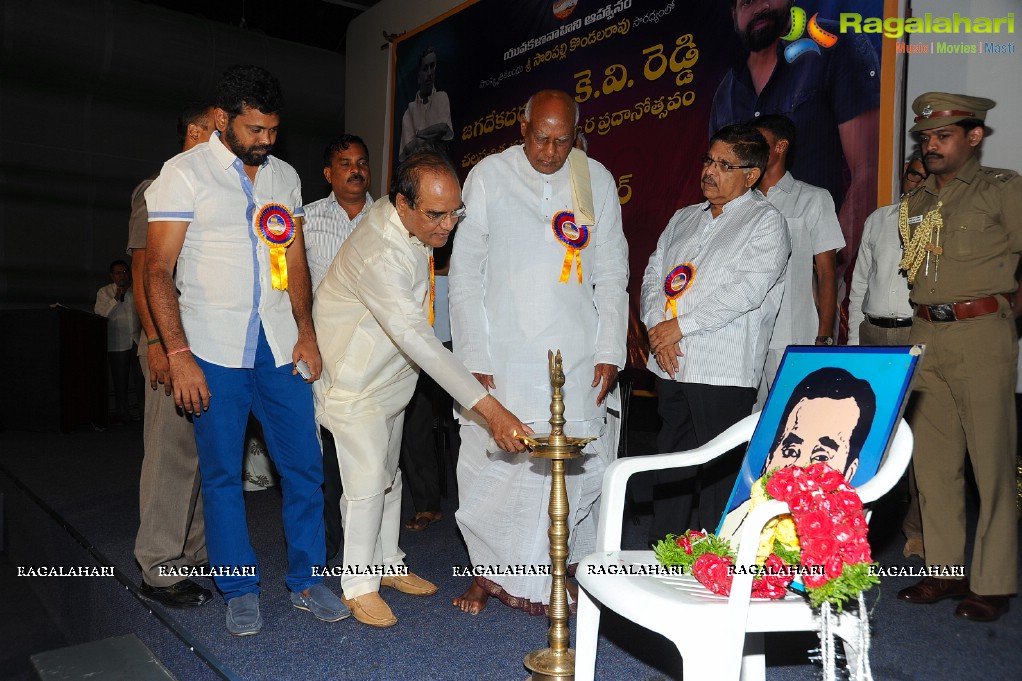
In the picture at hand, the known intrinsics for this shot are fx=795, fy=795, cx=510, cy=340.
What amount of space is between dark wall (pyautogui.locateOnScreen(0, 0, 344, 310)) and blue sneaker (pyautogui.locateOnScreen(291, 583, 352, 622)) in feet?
20.7

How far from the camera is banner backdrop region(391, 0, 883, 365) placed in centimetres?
480

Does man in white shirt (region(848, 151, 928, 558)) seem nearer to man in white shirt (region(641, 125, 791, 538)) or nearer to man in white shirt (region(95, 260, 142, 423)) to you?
man in white shirt (region(641, 125, 791, 538))

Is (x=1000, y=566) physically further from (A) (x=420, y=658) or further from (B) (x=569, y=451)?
(A) (x=420, y=658)

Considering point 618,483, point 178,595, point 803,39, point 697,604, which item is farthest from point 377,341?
point 803,39

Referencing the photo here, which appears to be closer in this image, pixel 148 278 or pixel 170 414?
pixel 148 278

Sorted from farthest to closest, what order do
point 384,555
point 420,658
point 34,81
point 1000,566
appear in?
point 34,81
point 384,555
point 1000,566
point 420,658

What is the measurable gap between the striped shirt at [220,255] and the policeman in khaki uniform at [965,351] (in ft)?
7.04

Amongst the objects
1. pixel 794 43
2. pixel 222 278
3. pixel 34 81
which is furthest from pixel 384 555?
pixel 34 81

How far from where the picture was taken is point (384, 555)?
270 cm

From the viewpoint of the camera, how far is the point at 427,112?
7.39 m

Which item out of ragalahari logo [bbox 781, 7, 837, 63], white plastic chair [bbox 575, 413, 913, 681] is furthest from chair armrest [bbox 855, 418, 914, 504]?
ragalahari logo [bbox 781, 7, 837, 63]

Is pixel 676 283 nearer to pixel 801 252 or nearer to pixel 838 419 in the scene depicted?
pixel 801 252

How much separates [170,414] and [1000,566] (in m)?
2.67

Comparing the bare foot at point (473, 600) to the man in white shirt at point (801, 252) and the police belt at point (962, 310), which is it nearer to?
the man in white shirt at point (801, 252)
